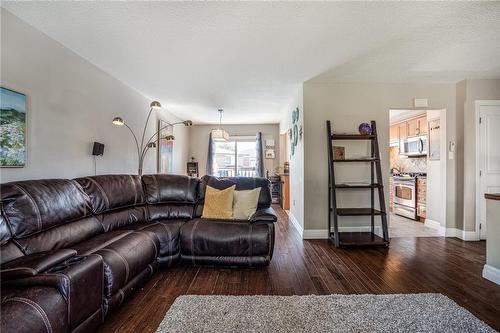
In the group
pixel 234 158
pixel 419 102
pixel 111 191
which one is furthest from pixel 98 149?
pixel 419 102

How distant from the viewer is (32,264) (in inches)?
53.7

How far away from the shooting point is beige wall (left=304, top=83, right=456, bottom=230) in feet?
12.3

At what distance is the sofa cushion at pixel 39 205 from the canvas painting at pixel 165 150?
9.76 feet

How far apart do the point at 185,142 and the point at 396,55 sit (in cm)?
580

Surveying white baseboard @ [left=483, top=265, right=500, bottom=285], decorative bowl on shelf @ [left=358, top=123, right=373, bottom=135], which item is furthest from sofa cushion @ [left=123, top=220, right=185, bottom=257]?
white baseboard @ [left=483, top=265, right=500, bottom=285]

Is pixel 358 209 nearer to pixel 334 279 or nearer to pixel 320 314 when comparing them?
pixel 334 279

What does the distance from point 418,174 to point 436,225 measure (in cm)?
117

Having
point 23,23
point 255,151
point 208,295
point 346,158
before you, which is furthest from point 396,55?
point 255,151

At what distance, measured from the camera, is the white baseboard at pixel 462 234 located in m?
3.58

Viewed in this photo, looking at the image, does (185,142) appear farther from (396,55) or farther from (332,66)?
(396,55)

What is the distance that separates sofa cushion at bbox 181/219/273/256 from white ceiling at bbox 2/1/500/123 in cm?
205

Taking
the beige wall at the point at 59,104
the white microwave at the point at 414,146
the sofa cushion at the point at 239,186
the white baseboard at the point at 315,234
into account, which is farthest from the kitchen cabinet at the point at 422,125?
the beige wall at the point at 59,104

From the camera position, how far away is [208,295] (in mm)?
2027

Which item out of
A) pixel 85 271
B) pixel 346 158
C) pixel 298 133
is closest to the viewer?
pixel 85 271
